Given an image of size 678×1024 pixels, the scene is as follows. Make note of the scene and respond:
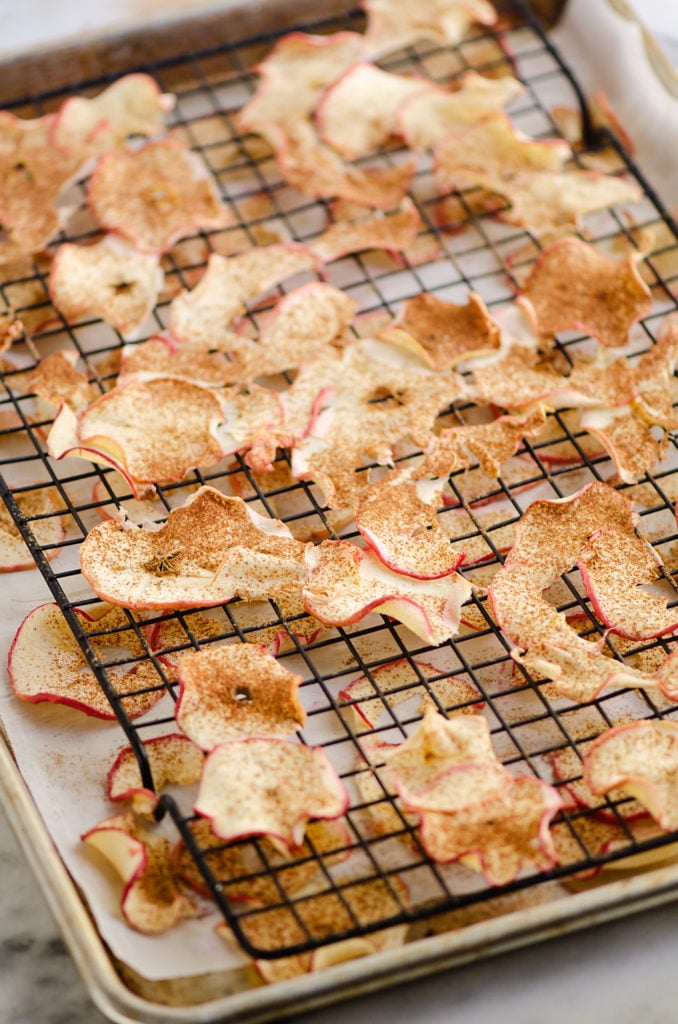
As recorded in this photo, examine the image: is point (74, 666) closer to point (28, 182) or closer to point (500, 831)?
point (500, 831)

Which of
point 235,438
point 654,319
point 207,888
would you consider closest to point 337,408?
point 235,438

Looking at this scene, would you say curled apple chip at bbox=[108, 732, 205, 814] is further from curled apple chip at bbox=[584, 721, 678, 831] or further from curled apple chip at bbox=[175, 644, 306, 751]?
curled apple chip at bbox=[584, 721, 678, 831]

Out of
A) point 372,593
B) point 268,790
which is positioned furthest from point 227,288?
point 268,790

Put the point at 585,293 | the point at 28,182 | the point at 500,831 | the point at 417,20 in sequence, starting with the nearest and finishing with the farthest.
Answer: the point at 500,831 → the point at 585,293 → the point at 28,182 → the point at 417,20

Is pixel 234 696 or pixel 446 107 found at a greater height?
pixel 446 107

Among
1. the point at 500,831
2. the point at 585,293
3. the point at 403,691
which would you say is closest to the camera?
the point at 500,831

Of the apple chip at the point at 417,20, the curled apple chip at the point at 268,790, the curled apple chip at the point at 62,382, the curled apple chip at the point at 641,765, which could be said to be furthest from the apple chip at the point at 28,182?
the curled apple chip at the point at 641,765

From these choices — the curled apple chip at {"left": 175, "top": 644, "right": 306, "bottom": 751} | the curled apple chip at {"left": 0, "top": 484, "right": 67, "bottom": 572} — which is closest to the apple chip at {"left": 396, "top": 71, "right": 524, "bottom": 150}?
the curled apple chip at {"left": 0, "top": 484, "right": 67, "bottom": 572}
